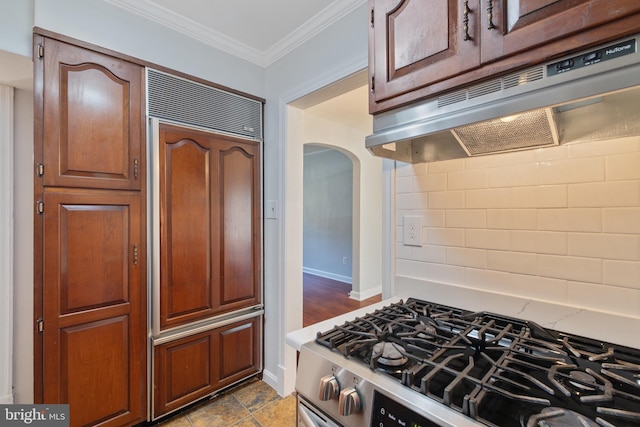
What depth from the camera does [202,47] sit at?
190 centimetres

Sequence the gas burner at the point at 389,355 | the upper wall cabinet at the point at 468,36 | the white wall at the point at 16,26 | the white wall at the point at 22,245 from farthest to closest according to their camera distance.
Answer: the white wall at the point at 22,245 < the white wall at the point at 16,26 < the gas burner at the point at 389,355 < the upper wall cabinet at the point at 468,36

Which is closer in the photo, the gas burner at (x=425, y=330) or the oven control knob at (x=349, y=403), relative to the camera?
the oven control knob at (x=349, y=403)

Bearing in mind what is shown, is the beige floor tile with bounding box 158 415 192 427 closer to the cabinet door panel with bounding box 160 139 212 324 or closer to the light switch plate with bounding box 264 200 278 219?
the cabinet door panel with bounding box 160 139 212 324

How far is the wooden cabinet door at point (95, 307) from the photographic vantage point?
139cm

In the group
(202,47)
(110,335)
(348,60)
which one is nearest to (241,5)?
(202,47)

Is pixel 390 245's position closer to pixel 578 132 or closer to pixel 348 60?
pixel 578 132

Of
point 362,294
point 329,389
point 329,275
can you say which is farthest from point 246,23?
point 329,275

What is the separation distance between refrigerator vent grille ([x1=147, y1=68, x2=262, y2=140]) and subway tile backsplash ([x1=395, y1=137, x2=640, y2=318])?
4.06 ft

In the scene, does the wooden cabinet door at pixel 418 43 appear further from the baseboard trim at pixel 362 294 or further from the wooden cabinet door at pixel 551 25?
the baseboard trim at pixel 362 294

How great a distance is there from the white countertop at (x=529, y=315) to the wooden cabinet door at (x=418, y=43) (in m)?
0.83

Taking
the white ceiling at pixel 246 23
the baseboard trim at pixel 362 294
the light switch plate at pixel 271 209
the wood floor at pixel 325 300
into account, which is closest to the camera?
the white ceiling at pixel 246 23

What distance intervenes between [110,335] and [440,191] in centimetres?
Answer: 182

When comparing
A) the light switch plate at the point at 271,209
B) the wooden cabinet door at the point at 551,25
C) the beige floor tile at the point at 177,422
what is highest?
the wooden cabinet door at the point at 551,25

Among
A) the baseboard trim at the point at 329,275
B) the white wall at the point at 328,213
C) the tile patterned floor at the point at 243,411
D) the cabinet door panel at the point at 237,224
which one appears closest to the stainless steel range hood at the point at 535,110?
the cabinet door panel at the point at 237,224
